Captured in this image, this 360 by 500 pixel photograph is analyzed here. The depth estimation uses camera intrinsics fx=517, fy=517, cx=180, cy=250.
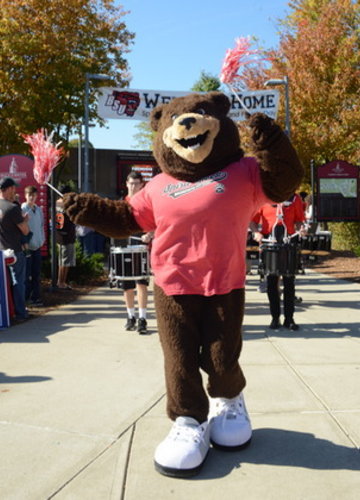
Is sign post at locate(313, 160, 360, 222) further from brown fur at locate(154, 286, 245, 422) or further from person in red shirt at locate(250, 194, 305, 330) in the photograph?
brown fur at locate(154, 286, 245, 422)

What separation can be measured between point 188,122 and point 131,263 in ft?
10.4

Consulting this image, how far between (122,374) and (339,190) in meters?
11.8

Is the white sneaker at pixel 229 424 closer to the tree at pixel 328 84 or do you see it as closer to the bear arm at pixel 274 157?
the bear arm at pixel 274 157

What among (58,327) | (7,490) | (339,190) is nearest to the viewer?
(7,490)

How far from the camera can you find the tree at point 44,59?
1827cm

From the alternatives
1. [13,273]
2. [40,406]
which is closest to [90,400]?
[40,406]

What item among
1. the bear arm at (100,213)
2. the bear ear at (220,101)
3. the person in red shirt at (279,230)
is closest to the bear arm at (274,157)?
the bear ear at (220,101)

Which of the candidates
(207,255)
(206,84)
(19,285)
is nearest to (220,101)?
(207,255)

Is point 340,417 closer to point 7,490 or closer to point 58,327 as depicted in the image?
point 7,490

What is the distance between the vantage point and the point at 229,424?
288 cm

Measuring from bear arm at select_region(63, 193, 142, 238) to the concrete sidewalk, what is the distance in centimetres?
123

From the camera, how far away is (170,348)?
286cm

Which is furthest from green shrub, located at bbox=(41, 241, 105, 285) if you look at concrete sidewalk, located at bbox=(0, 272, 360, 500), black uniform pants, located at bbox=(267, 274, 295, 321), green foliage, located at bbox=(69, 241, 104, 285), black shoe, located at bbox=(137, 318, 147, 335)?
black uniform pants, located at bbox=(267, 274, 295, 321)

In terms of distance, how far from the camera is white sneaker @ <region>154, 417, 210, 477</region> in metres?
2.57
